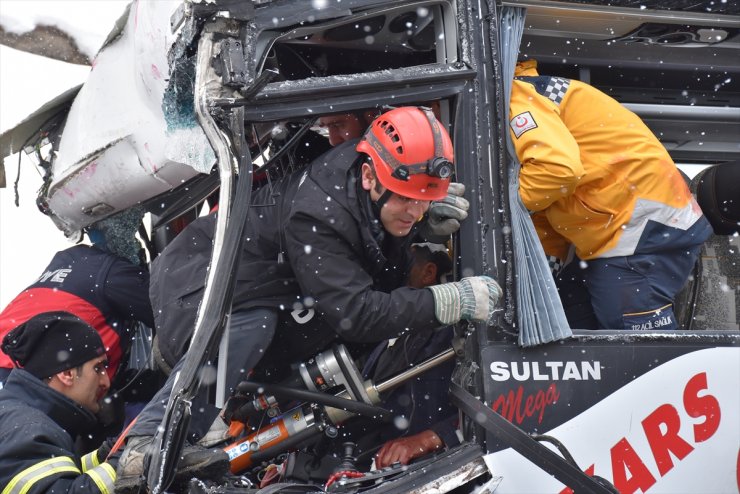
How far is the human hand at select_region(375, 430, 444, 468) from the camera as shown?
3.35 meters

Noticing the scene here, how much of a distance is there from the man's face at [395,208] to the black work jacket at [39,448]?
4.08 ft

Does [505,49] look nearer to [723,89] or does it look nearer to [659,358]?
[659,358]

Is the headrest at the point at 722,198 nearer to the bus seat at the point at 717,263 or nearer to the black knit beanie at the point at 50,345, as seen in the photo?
the bus seat at the point at 717,263

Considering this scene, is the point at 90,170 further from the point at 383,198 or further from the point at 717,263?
the point at 717,263

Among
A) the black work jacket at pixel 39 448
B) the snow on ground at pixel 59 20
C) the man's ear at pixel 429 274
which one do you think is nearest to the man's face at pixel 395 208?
the man's ear at pixel 429 274

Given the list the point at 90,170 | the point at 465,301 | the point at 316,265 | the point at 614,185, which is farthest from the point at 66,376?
the point at 614,185

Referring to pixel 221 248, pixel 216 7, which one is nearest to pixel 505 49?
pixel 216 7

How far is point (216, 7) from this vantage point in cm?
273

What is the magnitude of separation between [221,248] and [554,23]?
5.63 feet

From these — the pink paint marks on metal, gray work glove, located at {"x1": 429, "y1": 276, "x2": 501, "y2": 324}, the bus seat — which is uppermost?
the pink paint marks on metal

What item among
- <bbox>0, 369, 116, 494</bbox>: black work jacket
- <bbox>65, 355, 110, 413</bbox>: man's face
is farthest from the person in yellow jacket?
<bbox>65, 355, 110, 413</bbox>: man's face

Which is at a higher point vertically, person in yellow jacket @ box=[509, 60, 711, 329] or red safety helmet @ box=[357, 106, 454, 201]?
red safety helmet @ box=[357, 106, 454, 201]

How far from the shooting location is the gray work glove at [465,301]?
292cm

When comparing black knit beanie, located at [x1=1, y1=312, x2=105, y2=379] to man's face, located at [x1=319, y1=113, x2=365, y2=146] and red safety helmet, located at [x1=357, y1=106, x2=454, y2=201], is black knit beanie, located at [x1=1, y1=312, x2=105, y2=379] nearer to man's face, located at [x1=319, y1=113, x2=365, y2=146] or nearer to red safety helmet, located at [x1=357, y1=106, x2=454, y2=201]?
man's face, located at [x1=319, y1=113, x2=365, y2=146]
